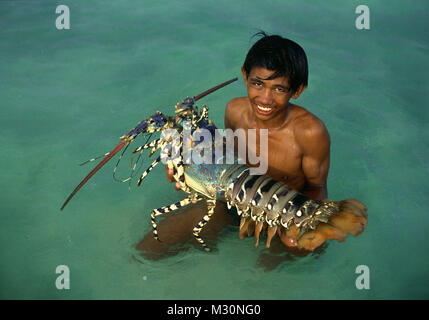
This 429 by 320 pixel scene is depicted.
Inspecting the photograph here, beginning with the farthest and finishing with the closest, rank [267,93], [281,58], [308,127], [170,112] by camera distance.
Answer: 1. [170,112]
2. [308,127]
3. [267,93]
4. [281,58]

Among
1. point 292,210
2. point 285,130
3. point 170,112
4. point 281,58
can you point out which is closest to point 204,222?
point 292,210

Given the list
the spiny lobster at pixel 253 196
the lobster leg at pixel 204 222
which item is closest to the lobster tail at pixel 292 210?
the spiny lobster at pixel 253 196

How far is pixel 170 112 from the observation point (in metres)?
5.17

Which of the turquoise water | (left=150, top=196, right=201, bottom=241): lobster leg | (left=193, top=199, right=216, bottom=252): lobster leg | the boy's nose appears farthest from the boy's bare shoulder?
the turquoise water

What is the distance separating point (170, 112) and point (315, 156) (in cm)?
262

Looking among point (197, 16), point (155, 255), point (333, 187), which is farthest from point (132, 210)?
point (197, 16)

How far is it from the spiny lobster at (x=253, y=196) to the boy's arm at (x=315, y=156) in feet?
0.75

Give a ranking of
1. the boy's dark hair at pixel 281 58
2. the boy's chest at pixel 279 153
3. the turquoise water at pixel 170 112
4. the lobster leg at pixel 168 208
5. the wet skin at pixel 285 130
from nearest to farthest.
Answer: the boy's dark hair at pixel 281 58
the wet skin at pixel 285 130
the boy's chest at pixel 279 153
the lobster leg at pixel 168 208
the turquoise water at pixel 170 112

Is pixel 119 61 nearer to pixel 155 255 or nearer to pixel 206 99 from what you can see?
pixel 206 99

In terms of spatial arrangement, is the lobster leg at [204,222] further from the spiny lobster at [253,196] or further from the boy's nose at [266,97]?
the boy's nose at [266,97]

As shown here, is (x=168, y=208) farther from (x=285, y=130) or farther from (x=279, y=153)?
(x=285, y=130)

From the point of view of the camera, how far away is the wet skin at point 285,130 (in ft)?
8.87

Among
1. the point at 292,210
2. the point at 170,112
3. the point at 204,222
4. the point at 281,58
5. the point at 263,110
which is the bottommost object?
the point at 204,222

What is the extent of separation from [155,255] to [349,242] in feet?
5.37
